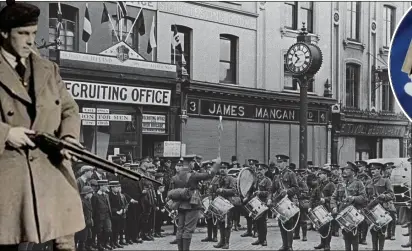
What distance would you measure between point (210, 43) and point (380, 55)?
6.08ft

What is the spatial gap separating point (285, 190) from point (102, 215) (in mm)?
1846

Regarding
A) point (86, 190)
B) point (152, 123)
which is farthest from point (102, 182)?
point (152, 123)

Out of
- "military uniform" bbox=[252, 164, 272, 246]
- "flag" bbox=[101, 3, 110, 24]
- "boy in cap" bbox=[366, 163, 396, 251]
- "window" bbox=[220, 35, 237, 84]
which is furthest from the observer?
"boy in cap" bbox=[366, 163, 396, 251]

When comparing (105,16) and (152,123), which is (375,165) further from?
(105,16)

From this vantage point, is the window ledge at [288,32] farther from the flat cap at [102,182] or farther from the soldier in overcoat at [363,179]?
the flat cap at [102,182]

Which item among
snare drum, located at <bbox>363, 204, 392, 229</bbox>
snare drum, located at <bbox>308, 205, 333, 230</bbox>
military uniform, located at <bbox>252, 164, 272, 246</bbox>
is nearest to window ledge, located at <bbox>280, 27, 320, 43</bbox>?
military uniform, located at <bbox>252, 164, 272, 246</bbox>

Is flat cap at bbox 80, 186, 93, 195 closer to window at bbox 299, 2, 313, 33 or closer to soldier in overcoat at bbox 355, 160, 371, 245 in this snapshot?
window at bbox 299, 2, 313, 33

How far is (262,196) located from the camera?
5902 mm

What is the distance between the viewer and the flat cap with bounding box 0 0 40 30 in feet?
6.84

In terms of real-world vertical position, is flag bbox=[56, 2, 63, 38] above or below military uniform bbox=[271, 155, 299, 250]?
above

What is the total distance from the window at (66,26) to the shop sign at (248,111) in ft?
3.70

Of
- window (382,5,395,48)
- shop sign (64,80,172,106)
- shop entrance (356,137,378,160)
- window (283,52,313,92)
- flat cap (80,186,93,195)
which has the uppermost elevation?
window (382,5,395,48)

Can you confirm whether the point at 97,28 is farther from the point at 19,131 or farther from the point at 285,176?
the point at 19,131

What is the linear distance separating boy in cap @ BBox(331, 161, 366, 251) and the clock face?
3.48 feet
